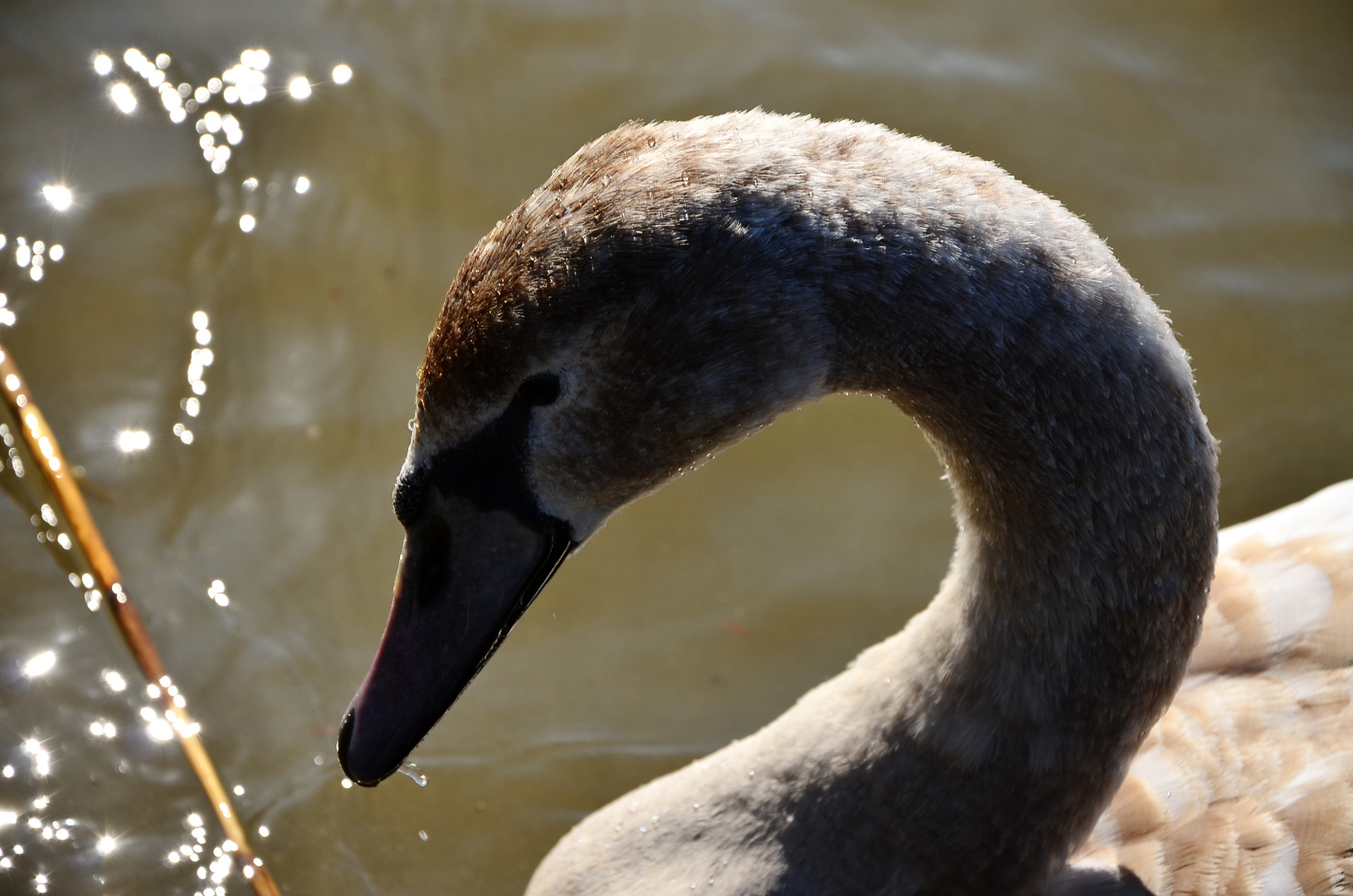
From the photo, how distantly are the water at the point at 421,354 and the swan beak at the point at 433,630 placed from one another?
126cm

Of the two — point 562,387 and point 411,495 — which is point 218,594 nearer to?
point 411,495

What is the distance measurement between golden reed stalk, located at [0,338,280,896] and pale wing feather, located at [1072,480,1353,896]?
2.13 metres

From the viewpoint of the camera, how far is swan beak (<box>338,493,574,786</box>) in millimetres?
2336

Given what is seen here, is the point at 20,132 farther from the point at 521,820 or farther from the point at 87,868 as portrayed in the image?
the point at 521,820

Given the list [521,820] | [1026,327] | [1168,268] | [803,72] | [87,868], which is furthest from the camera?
[803,72]

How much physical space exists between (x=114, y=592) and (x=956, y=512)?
8.29 feet

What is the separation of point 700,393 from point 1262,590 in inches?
62.2

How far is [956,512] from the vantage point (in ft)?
8.57

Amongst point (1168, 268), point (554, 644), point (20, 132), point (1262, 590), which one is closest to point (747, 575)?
point (554, 644)

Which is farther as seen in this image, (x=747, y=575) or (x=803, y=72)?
(x=803, y=72)

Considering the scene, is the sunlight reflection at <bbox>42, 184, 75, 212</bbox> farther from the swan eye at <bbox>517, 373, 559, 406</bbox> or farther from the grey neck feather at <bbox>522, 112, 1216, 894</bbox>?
the swan eye at <bbox>517, 373, 559, 406</bbox>

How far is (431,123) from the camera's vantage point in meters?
4.80

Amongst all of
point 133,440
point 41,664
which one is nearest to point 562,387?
point 41,664

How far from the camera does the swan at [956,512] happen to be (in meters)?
1.97
